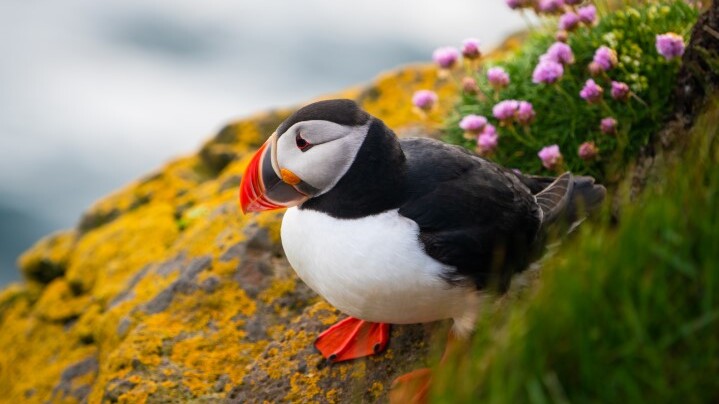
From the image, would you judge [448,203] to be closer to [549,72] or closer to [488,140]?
[488,140]

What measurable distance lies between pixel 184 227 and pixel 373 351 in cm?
322

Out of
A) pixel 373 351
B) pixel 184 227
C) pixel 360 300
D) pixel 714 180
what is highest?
pixel 714 180

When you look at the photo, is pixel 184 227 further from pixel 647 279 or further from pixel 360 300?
pixel 647 279

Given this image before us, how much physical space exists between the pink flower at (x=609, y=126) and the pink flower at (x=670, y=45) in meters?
0.53

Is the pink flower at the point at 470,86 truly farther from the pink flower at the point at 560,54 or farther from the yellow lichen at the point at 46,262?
the yellow lichen at the point at 46,262

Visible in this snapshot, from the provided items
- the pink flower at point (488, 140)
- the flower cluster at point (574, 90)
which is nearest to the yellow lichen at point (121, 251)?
the flower cluster at point (574, 90)

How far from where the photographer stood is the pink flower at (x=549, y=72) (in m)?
5.21

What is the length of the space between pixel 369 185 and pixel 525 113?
2009mm

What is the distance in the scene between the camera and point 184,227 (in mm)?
7012

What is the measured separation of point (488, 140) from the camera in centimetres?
538

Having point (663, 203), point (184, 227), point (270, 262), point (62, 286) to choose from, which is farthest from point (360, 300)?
point (62, 286)

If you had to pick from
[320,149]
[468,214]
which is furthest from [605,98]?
[320,149]

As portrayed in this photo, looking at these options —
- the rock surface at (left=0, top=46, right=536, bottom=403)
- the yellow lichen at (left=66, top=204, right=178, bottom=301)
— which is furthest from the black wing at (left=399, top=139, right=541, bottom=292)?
the yellow lichen at (left=66, top=204, right=178, bottom=301)

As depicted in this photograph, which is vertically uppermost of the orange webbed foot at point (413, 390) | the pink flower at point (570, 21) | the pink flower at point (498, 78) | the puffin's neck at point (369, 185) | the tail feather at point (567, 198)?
the pink flower at point (570, 21)
